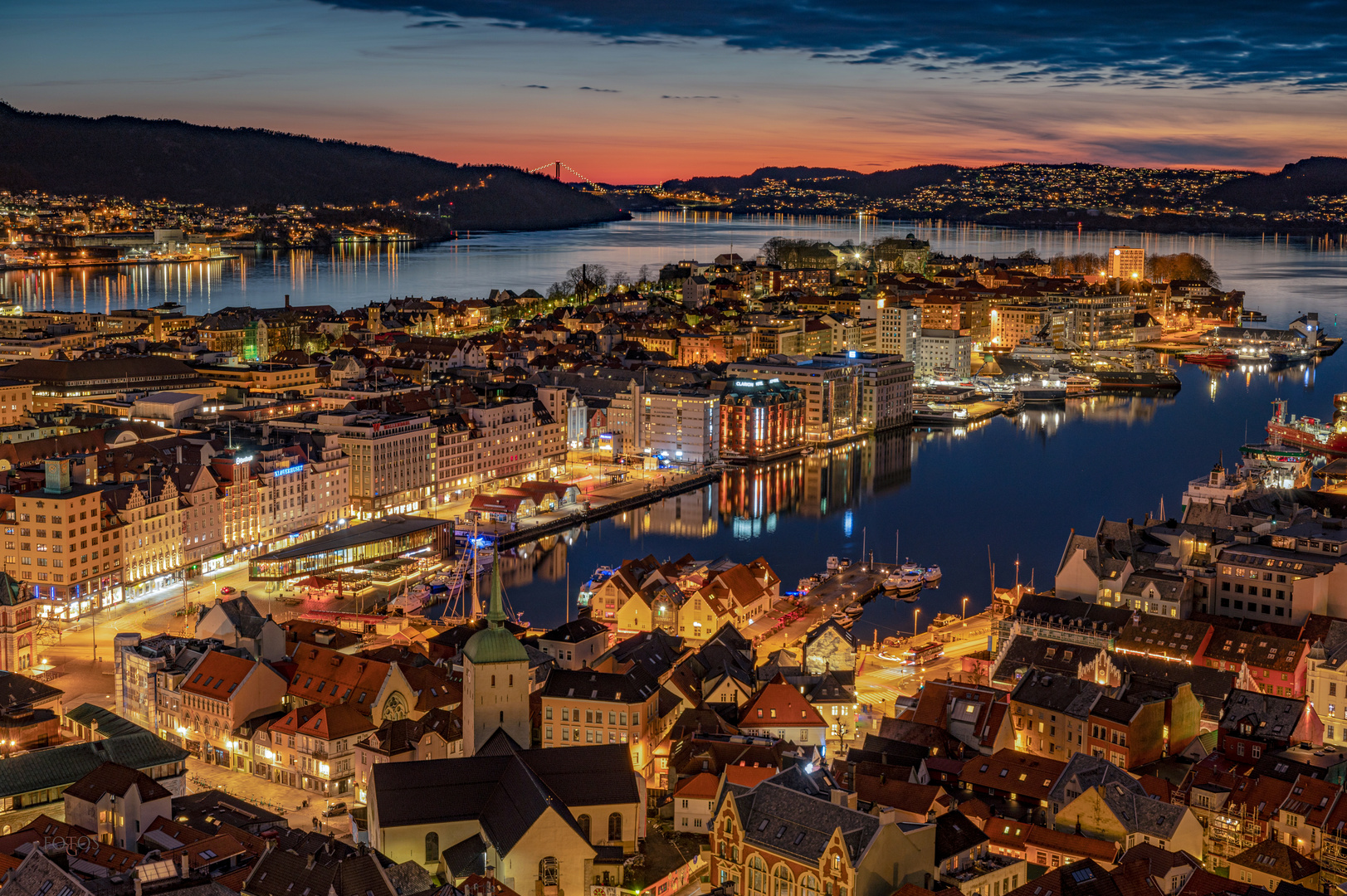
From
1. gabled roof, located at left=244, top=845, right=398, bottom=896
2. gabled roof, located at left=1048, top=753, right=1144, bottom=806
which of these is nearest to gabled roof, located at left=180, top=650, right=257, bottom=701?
gabled roof, located at left=244, top=845, right=398, bottom=896

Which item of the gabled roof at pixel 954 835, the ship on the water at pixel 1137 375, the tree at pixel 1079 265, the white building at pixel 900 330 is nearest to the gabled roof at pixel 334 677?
the gabled roof at pixel 954 835

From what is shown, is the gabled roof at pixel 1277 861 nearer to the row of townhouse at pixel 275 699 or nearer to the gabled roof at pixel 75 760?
the row of townhouse at pixel 275 699

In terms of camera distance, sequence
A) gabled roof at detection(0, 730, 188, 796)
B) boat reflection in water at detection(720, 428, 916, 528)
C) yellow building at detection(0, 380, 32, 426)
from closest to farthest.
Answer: gabled roof at detection(0, 730, 188, 796)
boat reflection in water at detection(720, 428, 916, 528)
yellow building at detection(0, 380, 32, 426)

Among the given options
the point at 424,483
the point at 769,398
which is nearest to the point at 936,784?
the point at 424,483

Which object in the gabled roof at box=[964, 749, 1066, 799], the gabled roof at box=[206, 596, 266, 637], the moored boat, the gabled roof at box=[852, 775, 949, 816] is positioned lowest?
the gabled roof at box=[964, 749, 1066, 799]

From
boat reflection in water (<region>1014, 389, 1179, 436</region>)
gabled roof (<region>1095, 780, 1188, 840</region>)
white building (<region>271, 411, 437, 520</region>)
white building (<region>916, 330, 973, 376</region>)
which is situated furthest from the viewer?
white building (<region>916, 330, 973, 376</region>)

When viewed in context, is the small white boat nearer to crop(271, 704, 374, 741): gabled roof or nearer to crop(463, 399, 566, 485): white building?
crop(271, 704, 374, 741): gabled roof
